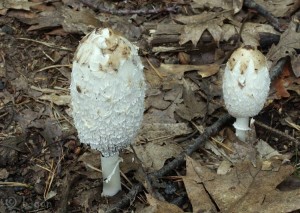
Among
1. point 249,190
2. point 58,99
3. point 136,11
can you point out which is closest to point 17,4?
point 136,11

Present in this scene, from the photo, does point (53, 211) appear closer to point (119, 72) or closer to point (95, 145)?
point (95, 145)

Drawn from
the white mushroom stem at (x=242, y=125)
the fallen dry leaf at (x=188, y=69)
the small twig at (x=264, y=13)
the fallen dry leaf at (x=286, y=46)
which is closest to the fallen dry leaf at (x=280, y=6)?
the small twig at (x=264, y=13)

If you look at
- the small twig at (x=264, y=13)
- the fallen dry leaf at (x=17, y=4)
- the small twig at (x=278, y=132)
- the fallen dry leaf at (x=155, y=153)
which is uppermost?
the small twig at (x=264, y=13)

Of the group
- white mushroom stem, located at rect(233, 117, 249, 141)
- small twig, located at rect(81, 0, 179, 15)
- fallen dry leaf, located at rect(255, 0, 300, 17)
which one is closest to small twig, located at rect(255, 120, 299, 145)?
white mushroom stem, located at rect(233, 117, 249, 141)

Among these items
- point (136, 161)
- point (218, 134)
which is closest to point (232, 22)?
point (218, 134)

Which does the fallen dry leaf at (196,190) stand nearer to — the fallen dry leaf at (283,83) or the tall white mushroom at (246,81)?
the tall white mushroom at (246,81)

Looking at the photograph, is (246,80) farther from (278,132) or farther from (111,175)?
(111,175)

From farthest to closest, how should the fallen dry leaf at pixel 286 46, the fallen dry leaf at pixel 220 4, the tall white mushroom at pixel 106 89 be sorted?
the fallen dry leaf at pixel 220 4 < the fallen dry leaf at pixel 286 46 < the tall white mushroom at pixel 106 89

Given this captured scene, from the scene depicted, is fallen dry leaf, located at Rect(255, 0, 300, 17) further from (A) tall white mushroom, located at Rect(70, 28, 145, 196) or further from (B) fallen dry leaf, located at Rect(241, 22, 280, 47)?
(A) tall white mushroom, located at Rect(70, 28, 145, 196)
